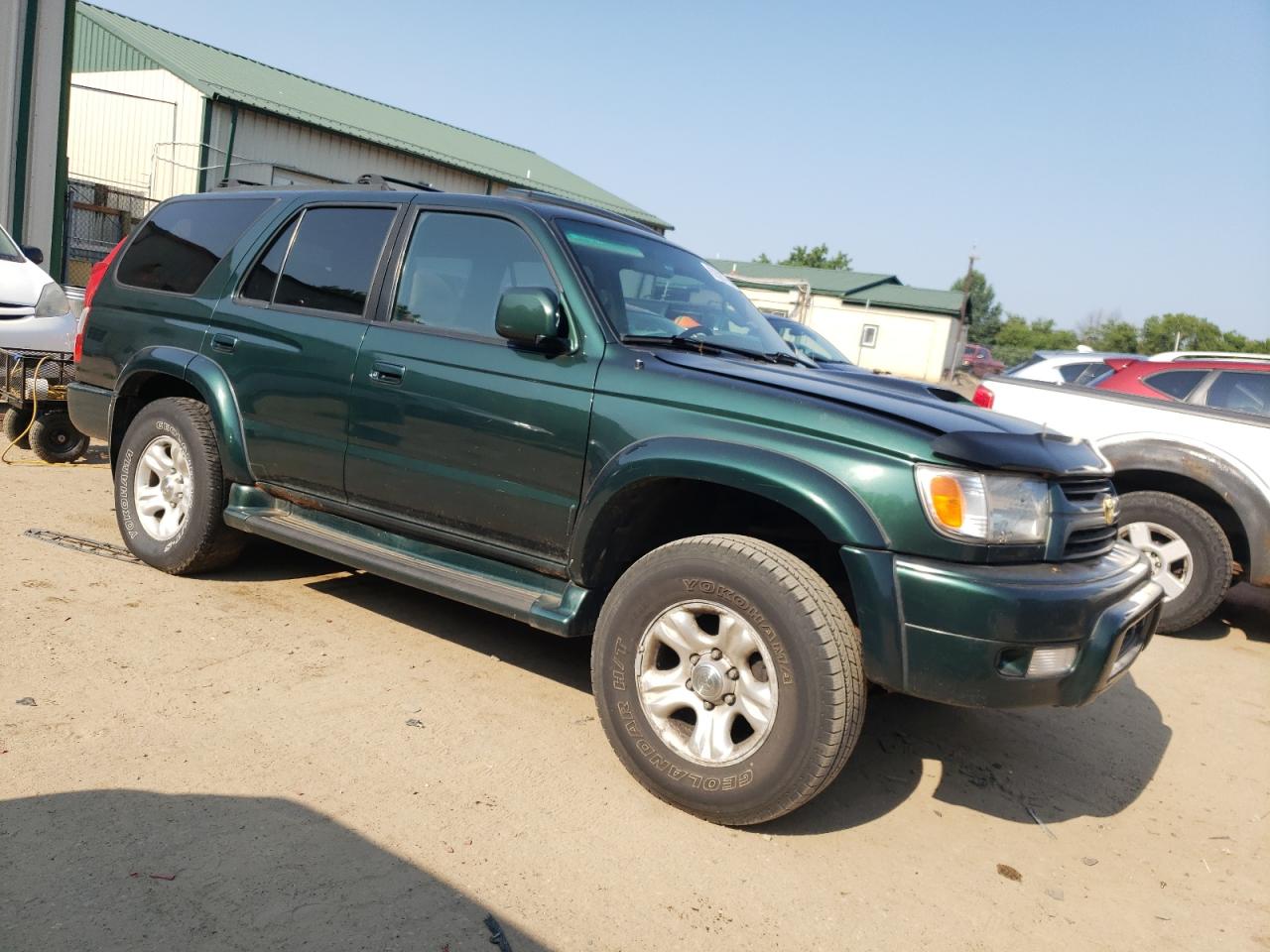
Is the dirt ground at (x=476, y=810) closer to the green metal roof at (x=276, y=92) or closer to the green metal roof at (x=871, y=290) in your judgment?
the green metal roof at (x=276, y=92)

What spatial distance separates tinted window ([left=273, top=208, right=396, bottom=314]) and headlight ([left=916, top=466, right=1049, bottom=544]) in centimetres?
255

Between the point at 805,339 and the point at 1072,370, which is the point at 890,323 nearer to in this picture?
the point at 805,339

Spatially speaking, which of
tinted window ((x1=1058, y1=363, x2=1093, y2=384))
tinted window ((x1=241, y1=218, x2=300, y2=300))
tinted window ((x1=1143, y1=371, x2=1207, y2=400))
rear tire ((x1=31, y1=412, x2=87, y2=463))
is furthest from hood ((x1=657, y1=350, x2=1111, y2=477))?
rear tire ((x1=31, y1=412, x2=87, y2=463))

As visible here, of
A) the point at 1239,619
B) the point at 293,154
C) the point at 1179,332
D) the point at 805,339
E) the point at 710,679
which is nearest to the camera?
the point at 710,679

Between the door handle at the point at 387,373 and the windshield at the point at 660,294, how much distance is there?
85 cm

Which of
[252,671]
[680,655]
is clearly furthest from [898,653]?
[252,671]

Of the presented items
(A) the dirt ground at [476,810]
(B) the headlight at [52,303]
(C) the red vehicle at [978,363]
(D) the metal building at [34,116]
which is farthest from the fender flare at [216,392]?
(C) the red vehicle at [978,363]

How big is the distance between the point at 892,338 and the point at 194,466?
43.3 m

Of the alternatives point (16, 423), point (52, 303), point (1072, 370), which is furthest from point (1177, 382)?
point (52, 303)

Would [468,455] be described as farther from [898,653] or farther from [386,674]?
[898,653]

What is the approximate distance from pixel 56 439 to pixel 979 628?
7063mm

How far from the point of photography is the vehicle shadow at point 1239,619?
6590mm

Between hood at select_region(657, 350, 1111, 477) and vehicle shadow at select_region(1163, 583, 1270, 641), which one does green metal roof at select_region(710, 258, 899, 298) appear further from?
hood at select_region(657, 350, 1111, 477)

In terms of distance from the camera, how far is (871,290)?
46594 mm
